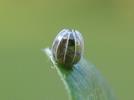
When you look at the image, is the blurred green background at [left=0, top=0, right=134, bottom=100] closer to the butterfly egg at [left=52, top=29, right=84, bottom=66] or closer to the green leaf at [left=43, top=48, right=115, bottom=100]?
the butterfly egg at [left=52, top=29, right=84, bottom=66]

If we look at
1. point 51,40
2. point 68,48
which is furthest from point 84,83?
point 51,40

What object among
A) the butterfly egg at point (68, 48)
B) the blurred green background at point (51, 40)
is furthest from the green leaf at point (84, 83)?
the blurred green background at point (51, 40)

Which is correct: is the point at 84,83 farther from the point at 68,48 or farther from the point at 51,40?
the point at 51,40

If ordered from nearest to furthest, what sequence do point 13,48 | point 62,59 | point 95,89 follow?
point 95,89 < point 62,59 < point 13,48

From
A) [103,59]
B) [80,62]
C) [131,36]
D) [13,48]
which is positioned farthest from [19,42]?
[80,62]

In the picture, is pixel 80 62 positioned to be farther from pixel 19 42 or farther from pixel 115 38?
pixel 115 38

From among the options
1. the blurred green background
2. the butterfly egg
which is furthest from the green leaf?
the blurred green background
